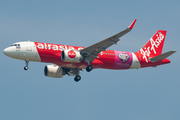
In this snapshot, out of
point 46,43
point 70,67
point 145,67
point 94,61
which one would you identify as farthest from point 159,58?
point 46,43

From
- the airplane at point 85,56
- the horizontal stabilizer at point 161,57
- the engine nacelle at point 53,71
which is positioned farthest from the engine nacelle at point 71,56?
the horizontal stabilizer at point 161,57

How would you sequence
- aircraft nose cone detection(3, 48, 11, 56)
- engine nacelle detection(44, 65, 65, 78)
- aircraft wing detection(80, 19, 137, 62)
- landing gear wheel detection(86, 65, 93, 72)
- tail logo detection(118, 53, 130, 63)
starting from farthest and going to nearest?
1. engine nacelle detection(44, 65, 65, 78)
2. tail logo detection(118, 53, 130, 63)
3. landing gear wheel detection(86, 65, 93, 72)
4. aircraft nose cone detection(3, 48, 11, 56)
5. aircraft wing detection(80, 19, 137, 62)

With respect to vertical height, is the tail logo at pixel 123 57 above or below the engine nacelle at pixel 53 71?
above

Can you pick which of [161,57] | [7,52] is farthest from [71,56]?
[161,57]

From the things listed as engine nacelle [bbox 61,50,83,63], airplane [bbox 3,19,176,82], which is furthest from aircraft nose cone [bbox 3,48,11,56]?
engine nacelle [bbox 61,50,83,63]

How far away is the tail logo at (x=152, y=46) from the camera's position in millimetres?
62125

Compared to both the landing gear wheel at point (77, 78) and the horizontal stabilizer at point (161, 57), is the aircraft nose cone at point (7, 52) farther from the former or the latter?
the horizontal stabilizer at point (161, 57)

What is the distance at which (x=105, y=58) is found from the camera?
57906mm

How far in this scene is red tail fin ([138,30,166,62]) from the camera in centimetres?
6222

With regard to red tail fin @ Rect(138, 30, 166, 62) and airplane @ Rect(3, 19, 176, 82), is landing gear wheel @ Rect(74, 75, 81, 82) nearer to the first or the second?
airplane @ Rect(3, 19, 176, 82)

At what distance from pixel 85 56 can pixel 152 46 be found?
14.5 metres

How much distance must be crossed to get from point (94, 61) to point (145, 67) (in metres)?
10.2

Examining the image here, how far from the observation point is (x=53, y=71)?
61438mm

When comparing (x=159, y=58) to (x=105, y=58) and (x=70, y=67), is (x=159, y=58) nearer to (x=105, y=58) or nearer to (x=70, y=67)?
(x=105, y=58)
